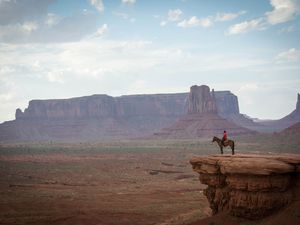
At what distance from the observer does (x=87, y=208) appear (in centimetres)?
2867

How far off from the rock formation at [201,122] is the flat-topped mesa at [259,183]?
116 m

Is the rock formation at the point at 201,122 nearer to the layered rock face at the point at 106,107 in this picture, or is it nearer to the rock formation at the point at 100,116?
the rock formation at the point at 100,116

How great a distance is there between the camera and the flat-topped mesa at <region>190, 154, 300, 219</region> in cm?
1605

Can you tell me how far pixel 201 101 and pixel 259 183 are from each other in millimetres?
141814

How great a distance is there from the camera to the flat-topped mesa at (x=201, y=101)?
155375 millimetres

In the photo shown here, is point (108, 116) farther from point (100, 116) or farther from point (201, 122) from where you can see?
point (201, 122)

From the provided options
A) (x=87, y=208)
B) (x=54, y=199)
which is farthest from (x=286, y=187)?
(x=54, y=199)

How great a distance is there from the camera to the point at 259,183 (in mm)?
16109

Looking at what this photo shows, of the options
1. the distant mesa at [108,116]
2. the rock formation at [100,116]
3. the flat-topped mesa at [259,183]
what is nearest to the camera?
the flat-topped mesa at [259,183]

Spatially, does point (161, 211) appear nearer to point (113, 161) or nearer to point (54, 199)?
point (54, 199)

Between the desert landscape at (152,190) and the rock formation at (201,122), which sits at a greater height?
the rock formation at (201,122)

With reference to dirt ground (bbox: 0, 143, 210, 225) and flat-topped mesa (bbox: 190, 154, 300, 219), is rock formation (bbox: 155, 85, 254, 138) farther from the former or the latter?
flat-topped mesa (bbox: 190, 154, 300, 219)

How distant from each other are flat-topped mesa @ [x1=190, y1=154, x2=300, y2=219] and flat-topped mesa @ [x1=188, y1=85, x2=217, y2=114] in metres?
139

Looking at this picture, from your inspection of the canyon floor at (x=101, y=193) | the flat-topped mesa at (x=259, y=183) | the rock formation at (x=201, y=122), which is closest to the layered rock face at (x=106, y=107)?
the rock formation at (x=201, y=122)
